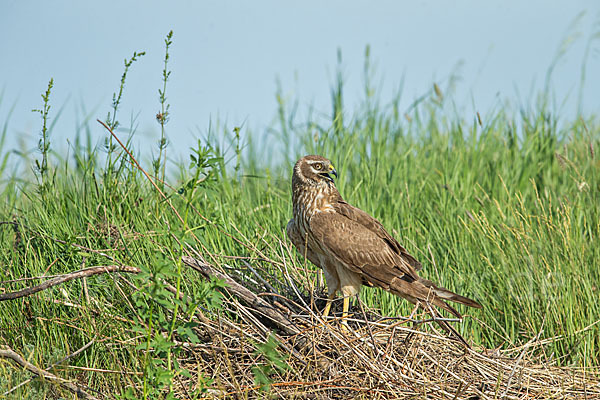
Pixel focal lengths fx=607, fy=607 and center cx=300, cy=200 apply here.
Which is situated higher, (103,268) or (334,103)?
(334,103)

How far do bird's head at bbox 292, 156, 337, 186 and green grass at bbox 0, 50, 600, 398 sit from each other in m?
0.65

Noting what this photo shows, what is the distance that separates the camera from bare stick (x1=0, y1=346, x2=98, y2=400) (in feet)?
11.4

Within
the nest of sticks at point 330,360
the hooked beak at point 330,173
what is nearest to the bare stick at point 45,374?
the nest of sticks at point 330,360

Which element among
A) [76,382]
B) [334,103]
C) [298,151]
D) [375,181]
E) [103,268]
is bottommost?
[76,382]

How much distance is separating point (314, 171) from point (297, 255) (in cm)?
120

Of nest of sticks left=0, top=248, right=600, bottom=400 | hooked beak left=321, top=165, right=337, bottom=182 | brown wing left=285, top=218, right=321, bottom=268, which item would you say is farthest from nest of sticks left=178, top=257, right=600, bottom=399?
hooked beak left=321, top=165, right=337, bottom=182

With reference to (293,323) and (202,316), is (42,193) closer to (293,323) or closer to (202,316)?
(202,316)

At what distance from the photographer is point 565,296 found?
5.32 m

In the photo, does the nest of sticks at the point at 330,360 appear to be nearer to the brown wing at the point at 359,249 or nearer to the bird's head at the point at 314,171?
the brown wing at the point at 359,249

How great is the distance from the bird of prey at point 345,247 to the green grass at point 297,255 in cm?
42

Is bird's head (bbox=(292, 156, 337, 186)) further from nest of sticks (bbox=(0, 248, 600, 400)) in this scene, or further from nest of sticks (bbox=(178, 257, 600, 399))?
nest of sticks (bbox=(178, 257, 600, 399))

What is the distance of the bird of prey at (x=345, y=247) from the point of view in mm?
4633

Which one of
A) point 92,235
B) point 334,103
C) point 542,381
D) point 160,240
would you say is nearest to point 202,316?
point 160,240

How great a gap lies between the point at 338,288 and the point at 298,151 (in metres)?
2.96
